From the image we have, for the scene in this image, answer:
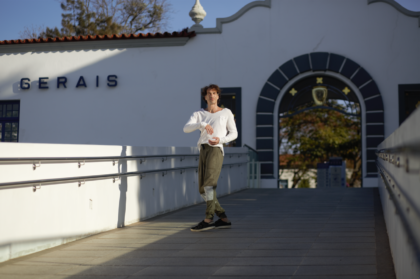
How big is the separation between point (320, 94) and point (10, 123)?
34.8 ft

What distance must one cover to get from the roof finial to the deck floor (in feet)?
30.8

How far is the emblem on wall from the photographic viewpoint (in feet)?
50.4

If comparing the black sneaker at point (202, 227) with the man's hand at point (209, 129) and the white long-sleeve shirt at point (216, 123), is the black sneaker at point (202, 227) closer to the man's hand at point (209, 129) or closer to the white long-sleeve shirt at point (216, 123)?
the white long-sleeve shirt at point (216, 123)

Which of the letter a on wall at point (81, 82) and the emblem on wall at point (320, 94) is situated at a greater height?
the letter a on wall at point (81, 82)

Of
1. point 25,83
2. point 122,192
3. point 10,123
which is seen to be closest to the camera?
point 122,192

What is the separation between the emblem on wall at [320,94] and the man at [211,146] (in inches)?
372

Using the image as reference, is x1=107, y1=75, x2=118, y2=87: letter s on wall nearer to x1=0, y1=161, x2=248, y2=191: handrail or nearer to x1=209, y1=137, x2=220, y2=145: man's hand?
x1=0, y1=161, x2=248, y2=191: handrail

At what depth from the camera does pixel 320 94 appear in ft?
50.6

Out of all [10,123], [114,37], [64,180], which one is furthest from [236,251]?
[10,123]

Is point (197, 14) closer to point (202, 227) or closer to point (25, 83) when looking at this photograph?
point (25, 83)

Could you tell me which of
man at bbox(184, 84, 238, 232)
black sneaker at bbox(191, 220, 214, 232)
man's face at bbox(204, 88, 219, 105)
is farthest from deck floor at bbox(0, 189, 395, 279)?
man's face at bbox(204, 88, 219, 105)

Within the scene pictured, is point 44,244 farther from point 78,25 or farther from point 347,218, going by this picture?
point 78,25

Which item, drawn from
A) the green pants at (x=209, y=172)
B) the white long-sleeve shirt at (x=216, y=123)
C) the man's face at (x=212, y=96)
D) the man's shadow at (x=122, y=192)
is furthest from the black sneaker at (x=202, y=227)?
the man's face at (x=212, y=96)

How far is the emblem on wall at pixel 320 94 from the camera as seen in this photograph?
15375 millimetres
